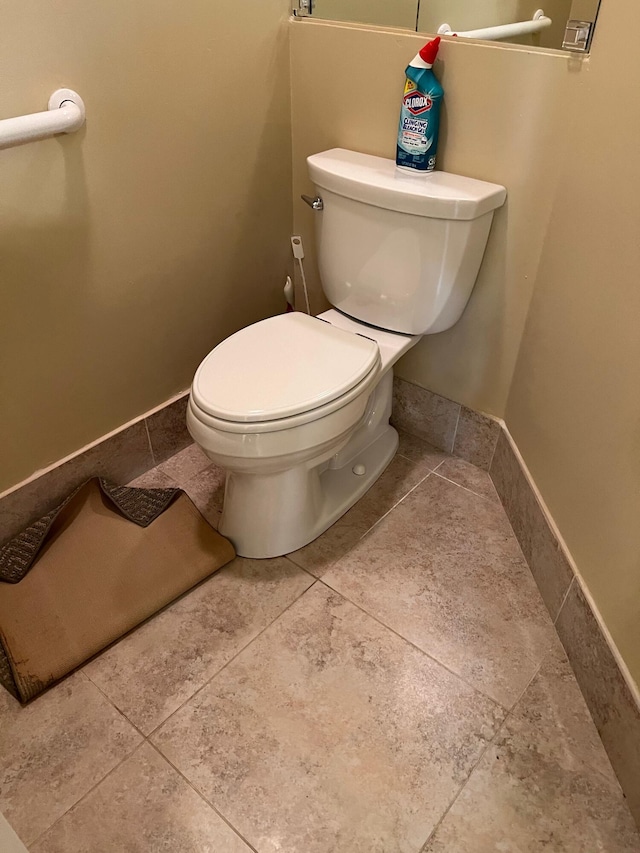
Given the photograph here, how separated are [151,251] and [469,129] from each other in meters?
0.74

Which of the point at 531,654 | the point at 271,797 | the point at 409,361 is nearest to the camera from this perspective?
the point at 271,797

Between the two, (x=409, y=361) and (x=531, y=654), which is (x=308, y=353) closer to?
(x=409, y=361)

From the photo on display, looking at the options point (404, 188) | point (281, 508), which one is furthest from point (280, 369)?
point (404, 188)

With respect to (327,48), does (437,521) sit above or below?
below

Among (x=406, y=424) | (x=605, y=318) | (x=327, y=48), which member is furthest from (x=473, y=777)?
(x=327, y=48)

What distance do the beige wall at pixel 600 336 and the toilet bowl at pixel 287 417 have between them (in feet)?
1.25

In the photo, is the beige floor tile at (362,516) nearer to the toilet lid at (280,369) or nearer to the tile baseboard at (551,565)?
the tile baseboard at (551,565)

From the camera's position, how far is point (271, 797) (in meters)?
1.04

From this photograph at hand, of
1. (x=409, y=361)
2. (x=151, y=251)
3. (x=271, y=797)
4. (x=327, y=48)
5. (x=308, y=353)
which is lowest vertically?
(x=271, y=797)

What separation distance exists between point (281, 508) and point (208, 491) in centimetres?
30

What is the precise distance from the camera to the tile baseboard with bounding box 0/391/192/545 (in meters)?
1.40

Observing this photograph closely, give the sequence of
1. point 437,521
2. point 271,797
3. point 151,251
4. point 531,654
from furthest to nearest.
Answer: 1. point 437,521
2. point 151,251
3. point 531,654
4. point 271,797

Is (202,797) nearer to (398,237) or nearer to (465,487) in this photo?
(465,487)

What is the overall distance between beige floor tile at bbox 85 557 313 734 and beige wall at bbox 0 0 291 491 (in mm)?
461
